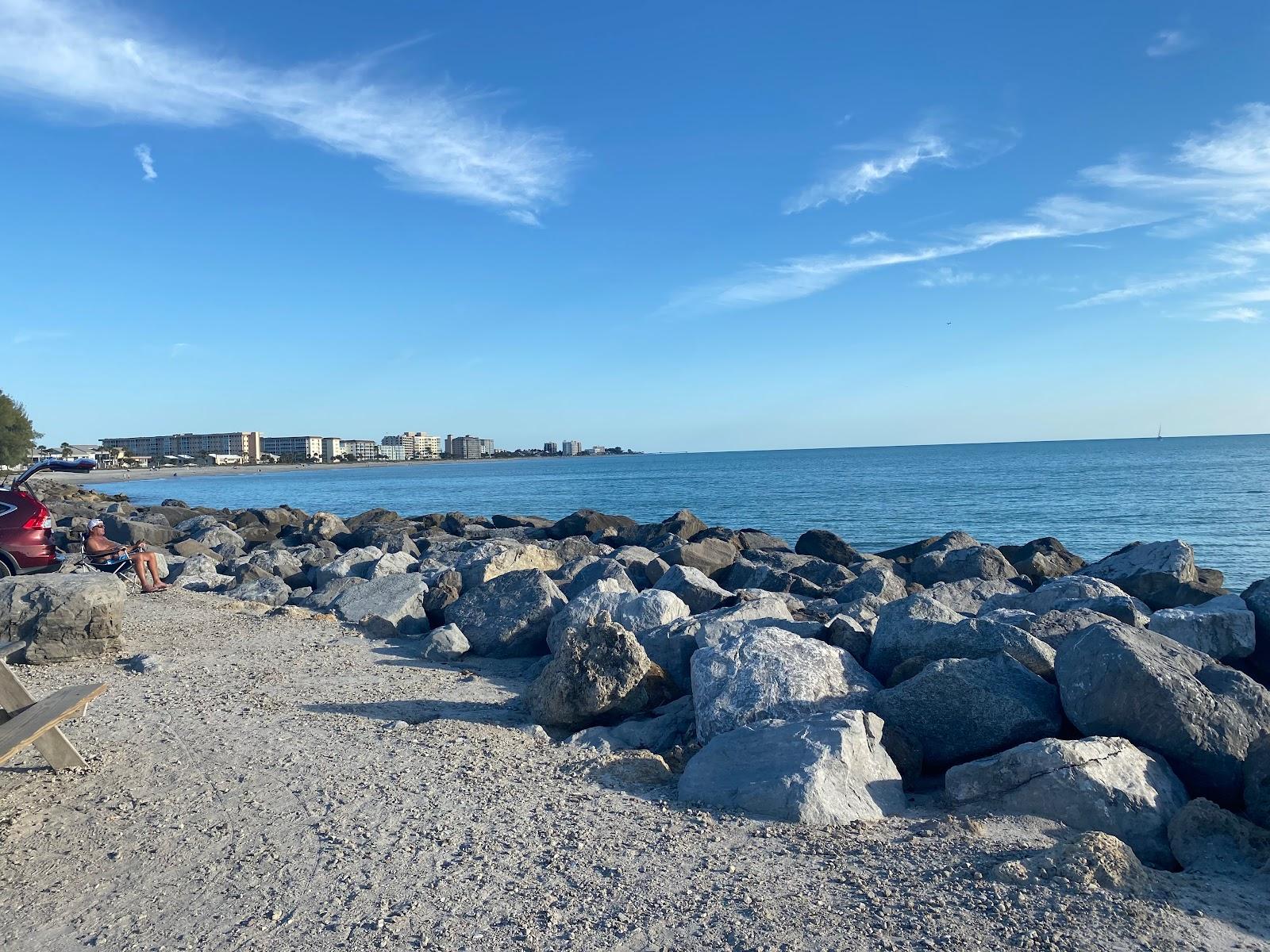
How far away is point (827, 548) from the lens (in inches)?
755

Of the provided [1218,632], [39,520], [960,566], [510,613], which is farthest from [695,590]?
[39,520]

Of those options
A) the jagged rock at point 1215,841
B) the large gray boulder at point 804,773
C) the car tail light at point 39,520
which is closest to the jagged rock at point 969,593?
the large gray boulder at point 804,773

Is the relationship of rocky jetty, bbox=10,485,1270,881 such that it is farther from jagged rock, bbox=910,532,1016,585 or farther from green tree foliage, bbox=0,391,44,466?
green tree foliage, bbox=0,391,44,466

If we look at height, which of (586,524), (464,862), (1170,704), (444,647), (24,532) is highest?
(24,532)

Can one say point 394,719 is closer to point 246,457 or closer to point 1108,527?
point 1108,527

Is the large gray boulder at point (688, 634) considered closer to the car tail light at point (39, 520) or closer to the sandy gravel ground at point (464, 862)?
the sandy gravel ground at point (464, 862)

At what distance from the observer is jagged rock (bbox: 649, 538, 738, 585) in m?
16.0

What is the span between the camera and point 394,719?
6758 mm

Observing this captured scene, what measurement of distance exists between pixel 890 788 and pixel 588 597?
472 centimetres

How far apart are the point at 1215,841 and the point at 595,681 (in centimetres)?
401

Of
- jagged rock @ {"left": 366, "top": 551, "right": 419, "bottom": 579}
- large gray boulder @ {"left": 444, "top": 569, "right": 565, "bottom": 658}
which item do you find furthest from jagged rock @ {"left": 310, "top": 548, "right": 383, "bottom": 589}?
large gray boulder @ {"left": 444, "top": 569, "right": 565, "bottom": 658}

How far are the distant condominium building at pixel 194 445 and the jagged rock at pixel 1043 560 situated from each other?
150m

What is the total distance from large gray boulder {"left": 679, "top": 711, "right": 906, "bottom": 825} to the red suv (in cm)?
819

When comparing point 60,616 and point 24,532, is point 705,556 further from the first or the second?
point 60,616
